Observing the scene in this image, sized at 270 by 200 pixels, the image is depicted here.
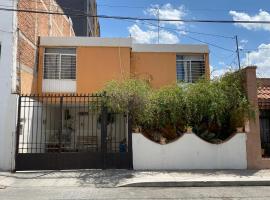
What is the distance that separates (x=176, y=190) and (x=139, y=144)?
3.18 m

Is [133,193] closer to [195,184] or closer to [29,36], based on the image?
[195,184]

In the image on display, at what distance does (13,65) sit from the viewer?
13586 mm

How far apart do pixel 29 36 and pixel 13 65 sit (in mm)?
2914

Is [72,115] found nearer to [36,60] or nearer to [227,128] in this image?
[36,60]

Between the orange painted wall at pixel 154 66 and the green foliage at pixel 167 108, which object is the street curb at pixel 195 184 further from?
the orange painted wall at pixel 154 66

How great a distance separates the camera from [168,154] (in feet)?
43.1

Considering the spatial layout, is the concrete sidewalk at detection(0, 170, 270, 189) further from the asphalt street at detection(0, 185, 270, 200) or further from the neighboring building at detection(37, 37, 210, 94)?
the neighboring building at detection(37, 37, 210, 94)

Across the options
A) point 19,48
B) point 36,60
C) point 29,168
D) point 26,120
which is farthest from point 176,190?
point 36,60

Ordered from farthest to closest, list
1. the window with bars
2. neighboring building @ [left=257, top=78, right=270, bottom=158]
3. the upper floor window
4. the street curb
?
1. the upper floor window
2. the window with bars
3. neighboring building @ [left=257, top=78, right=270, bottom=158]
4. the street curb

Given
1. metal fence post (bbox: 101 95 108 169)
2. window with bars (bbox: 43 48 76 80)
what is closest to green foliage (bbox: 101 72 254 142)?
metal fence post (bbox: 101 95 108 169)

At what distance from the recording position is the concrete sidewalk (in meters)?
10.8

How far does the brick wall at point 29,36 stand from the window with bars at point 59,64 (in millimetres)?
765

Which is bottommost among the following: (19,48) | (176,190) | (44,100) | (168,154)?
(176,190)

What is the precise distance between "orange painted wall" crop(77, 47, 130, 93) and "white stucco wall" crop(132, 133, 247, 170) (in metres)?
5.52
